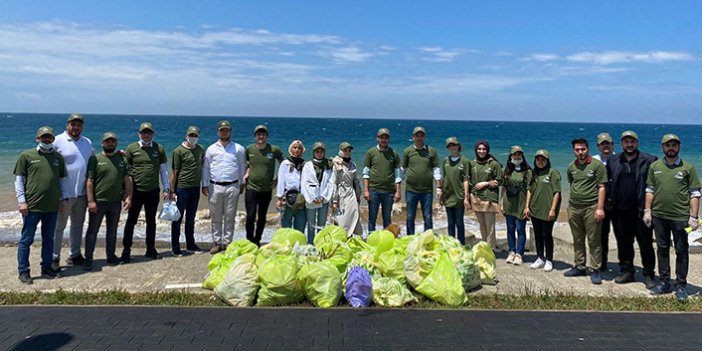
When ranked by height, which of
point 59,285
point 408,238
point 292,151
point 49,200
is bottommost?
point 59,285

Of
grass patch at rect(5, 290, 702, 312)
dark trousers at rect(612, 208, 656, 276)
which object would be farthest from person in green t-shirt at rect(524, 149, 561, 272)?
grass patch at rect(5, 290, 702, 312)

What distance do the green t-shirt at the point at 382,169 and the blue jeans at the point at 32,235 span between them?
14.3 ft

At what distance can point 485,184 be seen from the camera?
7.44 metres

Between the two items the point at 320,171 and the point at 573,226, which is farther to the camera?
Answer: the point at 320,171

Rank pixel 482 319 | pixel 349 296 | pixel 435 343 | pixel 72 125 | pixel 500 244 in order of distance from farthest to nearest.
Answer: pixel 500 244, pixel 72 125, pixel 349 296, pixel 482 319, pixel 435 343

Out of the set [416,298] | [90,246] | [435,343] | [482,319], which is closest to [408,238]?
[416,298]

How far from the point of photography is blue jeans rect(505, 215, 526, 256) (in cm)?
731

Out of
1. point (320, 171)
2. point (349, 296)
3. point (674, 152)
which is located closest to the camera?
point (349, 296)

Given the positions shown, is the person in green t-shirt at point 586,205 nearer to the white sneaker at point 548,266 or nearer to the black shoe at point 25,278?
the white sneaker at point 548,266

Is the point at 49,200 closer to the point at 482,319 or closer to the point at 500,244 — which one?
the point at 482,319

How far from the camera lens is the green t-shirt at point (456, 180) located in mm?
7680

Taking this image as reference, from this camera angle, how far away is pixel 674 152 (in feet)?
18.9

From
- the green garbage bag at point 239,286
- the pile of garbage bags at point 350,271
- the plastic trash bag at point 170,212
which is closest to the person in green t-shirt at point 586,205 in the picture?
the pile of garbage bags at point 350,271

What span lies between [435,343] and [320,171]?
359 centimetres
